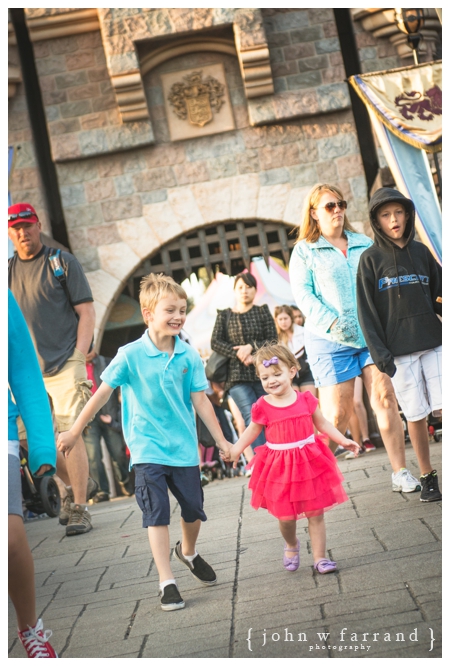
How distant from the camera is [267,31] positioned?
980 centimetres

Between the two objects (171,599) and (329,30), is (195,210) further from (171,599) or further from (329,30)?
(171,599)

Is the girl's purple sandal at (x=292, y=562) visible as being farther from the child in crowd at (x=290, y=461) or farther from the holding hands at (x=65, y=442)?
the holding hands at (x=65, y=442)

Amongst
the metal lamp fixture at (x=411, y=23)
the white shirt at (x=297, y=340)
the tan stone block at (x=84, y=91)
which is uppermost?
the tan stone block at (x=84, y=91)

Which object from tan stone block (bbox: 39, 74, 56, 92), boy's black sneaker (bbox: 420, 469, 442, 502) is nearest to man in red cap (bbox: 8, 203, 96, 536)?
boy's black sneaker (bbox: 420, 469, 442, 502)

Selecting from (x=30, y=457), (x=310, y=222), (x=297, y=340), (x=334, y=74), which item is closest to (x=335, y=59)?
(x=334, y=74)

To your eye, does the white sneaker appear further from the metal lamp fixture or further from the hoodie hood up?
the metal lamp fixture

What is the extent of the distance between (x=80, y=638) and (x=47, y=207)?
23.1 ft

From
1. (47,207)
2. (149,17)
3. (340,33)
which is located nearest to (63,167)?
(47,207)

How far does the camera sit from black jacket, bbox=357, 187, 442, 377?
4.75m

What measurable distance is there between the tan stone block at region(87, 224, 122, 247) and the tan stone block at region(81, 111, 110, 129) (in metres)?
1.10

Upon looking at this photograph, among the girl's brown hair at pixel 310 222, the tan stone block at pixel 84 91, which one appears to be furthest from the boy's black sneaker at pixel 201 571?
the tan stone block at pixel 84 91

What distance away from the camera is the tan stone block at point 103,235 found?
32.3 ft

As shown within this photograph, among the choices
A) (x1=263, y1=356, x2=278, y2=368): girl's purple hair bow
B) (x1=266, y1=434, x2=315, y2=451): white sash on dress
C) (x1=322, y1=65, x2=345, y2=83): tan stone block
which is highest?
(x1=322, y1=65, x2=345, y2=83): tan stone block

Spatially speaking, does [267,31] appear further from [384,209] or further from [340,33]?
[384,209]
